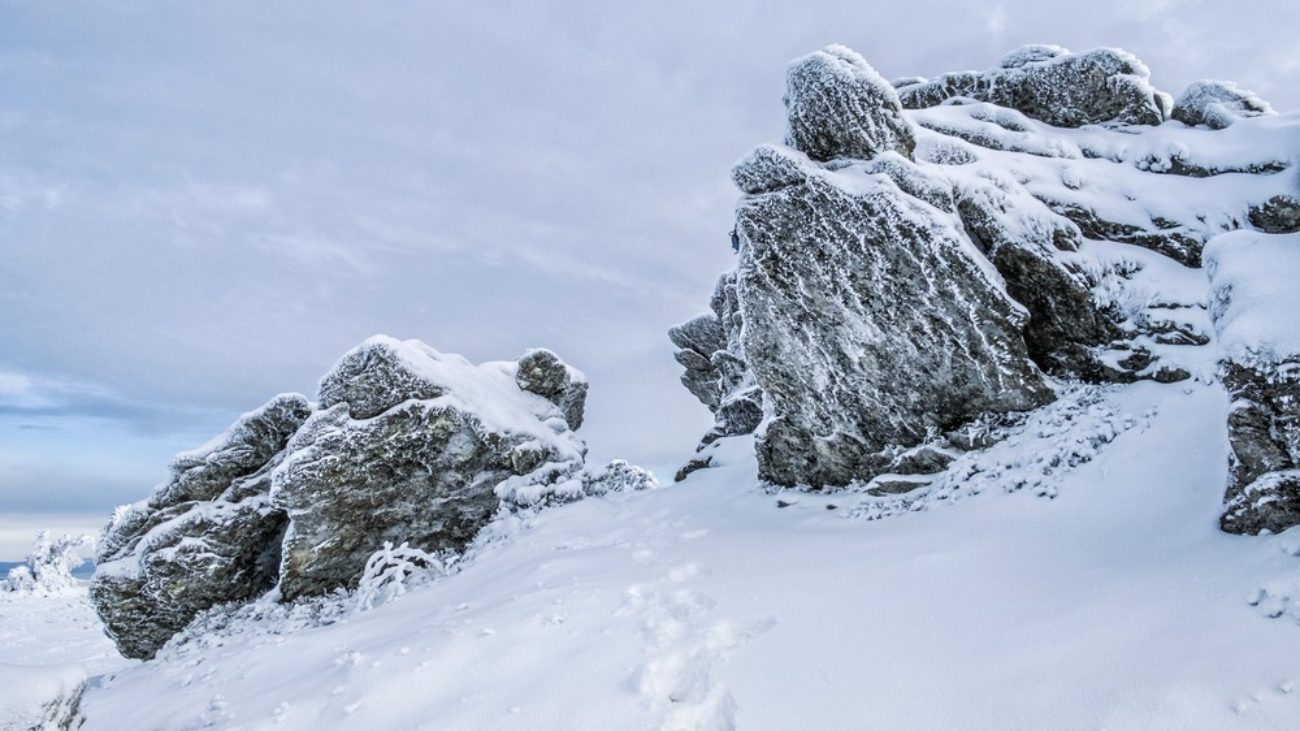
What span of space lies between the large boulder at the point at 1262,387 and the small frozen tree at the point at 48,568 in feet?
332

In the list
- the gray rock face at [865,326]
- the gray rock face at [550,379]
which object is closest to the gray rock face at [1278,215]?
the gray rock face at [865,326]

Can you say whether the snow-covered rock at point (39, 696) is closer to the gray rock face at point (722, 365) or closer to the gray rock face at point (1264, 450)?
the gray rock face at point (1264, 450)

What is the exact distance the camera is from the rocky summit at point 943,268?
1375cm

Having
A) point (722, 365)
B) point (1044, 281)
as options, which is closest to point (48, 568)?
point (722, 365)

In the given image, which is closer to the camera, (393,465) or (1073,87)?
(393,465)

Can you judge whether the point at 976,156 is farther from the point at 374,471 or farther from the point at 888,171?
the point at 374,471

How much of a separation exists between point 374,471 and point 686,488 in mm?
11184

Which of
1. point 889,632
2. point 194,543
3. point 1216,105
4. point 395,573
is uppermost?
point 1216,105

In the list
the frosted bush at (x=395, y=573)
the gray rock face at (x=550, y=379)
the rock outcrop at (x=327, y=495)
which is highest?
the gray rock face at (x=550, y=379)

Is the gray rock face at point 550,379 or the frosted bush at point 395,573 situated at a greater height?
the gray rock face at point 550,379

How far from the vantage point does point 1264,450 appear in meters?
7.06

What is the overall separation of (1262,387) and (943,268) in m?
7.39

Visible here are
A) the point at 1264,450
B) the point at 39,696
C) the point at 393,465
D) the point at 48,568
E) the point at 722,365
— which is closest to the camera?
the point at 39,696

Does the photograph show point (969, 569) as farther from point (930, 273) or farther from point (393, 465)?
point (393, 465)
